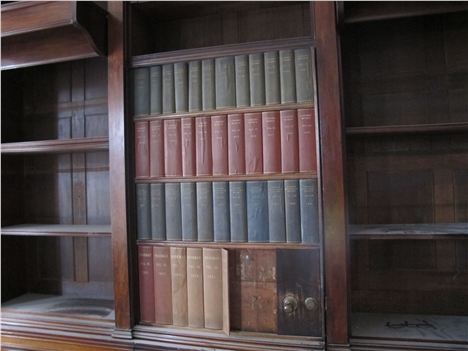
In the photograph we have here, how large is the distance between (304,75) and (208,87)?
0.36 metres

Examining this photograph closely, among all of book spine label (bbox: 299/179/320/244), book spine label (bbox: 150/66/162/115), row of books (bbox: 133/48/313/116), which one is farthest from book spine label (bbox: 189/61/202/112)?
book spine label (bbox: 299/179/320/244)

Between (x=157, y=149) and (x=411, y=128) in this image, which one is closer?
(x=411, y=128)

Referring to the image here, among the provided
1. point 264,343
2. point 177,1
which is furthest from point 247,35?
point 264,343

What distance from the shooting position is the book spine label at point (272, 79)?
1226 mm

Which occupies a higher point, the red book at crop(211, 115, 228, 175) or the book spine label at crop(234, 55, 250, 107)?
the book spine label at crop(234, 55, 250, 107)

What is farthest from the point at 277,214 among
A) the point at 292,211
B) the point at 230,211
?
the point at 230,211

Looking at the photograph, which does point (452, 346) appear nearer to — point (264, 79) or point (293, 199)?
point (293, 199)

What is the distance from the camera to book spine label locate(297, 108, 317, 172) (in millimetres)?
1190

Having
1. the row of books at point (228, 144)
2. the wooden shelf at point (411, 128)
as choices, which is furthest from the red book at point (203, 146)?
the wooden shelf at point (411, 128)

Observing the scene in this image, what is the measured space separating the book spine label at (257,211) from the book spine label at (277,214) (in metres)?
0.02

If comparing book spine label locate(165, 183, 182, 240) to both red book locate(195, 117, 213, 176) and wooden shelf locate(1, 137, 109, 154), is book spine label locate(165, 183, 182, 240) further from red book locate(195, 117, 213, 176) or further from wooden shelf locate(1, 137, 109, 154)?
wooden shelf locate(1, 137, 109, 154)

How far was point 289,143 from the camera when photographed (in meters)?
1.21

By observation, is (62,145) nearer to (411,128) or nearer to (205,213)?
(205,213)

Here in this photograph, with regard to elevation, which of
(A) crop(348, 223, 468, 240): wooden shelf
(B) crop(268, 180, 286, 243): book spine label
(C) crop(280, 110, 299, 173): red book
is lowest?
(A) crop(348, 223, 468, 240): wooden shelf
